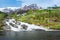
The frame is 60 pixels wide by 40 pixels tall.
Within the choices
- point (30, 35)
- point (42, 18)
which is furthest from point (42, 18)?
point (30, 35)

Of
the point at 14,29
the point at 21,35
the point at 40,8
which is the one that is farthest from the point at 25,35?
the point at 40,8

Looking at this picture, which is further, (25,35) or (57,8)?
(57,8)

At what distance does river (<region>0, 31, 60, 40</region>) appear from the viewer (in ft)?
27.8

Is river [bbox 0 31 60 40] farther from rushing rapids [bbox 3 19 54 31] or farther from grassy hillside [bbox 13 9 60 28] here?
grassy hillside [bbox 13 9 60 28]

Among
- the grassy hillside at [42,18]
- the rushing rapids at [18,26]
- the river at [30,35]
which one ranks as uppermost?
the grassy hillside at [42,18]

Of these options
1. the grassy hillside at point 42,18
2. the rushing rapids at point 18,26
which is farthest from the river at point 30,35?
the grassy hillside at point 42,18

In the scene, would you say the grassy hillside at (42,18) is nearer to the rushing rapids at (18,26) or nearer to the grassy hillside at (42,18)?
the grassy hillside at (42,18)

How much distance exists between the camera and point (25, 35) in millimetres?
8805

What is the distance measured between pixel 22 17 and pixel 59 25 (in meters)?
1.82

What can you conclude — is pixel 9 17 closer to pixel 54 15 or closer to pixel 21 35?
pixel 21 35

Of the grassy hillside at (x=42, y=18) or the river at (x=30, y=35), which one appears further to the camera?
the grassy hillside at (x=42, y=18)

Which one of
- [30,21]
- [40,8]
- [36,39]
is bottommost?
[36,39]

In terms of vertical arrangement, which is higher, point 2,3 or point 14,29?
point 2,3

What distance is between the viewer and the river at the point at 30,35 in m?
8.48
